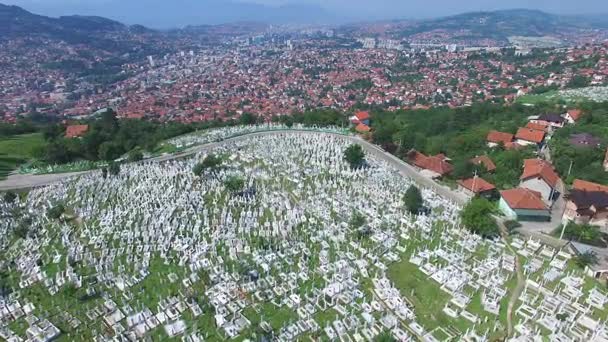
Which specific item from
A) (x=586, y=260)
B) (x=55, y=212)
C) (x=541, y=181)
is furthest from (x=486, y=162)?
(x=55, y=212)

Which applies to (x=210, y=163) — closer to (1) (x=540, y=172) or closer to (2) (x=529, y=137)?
(1) (x=540, y=172)

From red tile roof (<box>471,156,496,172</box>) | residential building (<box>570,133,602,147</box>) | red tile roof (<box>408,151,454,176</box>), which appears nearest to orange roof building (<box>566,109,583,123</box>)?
residential building (<box>570,133,602,147</box>)

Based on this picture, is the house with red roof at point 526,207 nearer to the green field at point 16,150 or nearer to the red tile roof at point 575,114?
the red tile roof at point 575,114

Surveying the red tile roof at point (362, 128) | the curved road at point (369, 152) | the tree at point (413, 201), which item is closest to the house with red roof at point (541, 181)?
the curved road at point (369, 152)

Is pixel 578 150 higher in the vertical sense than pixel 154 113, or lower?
higher

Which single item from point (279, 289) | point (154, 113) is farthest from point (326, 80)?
point (279, 289)

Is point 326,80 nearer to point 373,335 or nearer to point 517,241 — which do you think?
point 517,241
